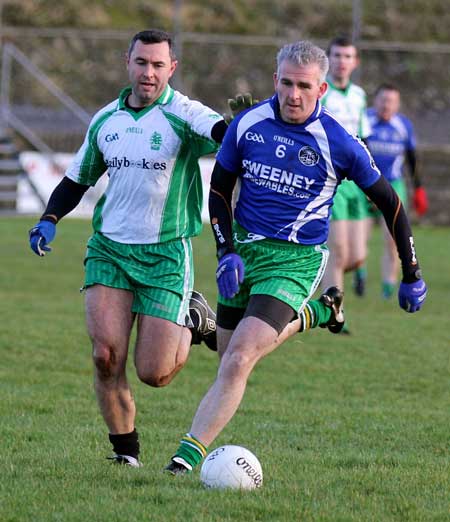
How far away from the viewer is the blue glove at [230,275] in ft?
18.6

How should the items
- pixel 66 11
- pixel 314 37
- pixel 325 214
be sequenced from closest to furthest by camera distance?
pixel 325 214 → pixel 314 37 → pixel 66 11

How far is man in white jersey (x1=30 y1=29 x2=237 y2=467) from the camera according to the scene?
6.11 meters

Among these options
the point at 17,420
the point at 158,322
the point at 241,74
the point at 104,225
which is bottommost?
the point at 17,420

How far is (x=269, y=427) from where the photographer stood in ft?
24.0

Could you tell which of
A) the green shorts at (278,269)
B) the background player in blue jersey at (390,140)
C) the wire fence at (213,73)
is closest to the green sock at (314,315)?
the green shorts at (278,269)

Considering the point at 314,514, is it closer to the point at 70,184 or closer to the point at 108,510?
the point at 108,510

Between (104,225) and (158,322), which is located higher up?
(104,225)

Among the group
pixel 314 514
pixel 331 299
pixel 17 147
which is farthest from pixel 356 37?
pixel 314 514

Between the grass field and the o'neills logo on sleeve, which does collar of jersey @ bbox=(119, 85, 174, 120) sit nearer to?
the o'neills logo on sleeve

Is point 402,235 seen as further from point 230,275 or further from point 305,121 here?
point 230,275

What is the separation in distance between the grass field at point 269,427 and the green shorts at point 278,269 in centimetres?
87

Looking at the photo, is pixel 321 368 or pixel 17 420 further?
pixel 321 368

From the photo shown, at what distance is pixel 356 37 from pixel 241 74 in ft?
11.6

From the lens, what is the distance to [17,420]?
7266mm
